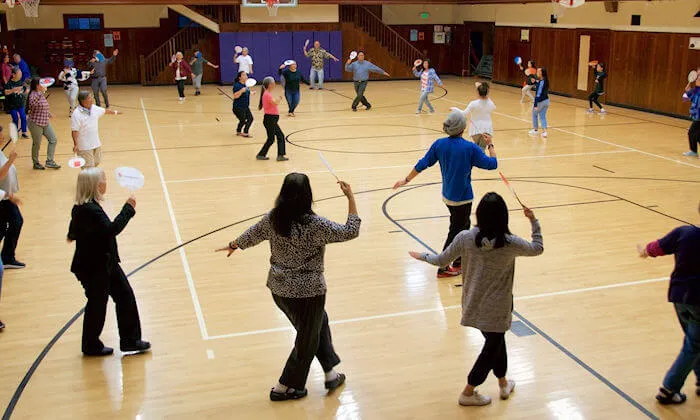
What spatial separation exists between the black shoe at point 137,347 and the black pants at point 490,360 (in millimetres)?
2881

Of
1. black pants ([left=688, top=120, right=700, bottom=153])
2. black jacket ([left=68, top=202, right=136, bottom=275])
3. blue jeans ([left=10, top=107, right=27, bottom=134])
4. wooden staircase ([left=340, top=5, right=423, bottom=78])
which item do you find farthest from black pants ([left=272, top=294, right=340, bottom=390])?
wooden staircase ([left=340, top=5, right=423, bottom=78])

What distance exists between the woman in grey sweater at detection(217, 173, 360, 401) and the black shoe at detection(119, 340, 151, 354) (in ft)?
5.91

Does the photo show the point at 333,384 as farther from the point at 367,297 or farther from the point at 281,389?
the point at 367,297

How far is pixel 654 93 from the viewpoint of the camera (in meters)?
21.6

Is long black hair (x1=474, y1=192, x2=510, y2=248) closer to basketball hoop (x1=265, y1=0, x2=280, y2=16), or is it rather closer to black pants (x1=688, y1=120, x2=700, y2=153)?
black pants (x1=688, y1=120, x2=700, y2=153)

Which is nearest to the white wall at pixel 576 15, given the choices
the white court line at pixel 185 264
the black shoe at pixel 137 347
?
the white court line at pixel 185 264

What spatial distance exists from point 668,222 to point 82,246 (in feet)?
26.5

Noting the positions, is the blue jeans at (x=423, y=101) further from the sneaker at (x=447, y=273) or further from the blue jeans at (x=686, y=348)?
the blue jeans at (x=686, y=348)

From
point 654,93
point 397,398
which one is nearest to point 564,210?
point 397,398

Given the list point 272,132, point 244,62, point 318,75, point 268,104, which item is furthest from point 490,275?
point 318,75

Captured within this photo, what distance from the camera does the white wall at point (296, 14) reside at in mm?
29578

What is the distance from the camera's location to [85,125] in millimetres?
11445

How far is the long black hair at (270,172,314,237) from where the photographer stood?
484 cm

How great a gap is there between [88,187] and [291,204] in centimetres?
189
